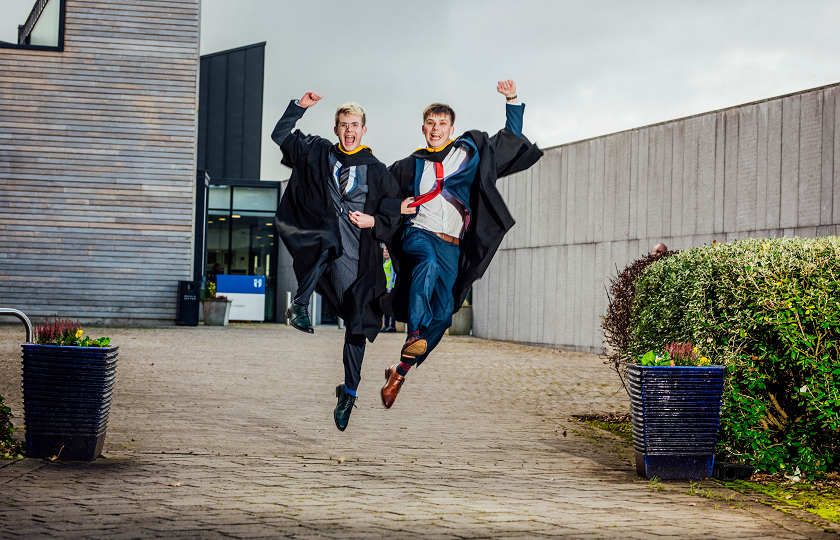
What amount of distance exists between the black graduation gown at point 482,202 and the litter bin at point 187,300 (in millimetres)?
21292

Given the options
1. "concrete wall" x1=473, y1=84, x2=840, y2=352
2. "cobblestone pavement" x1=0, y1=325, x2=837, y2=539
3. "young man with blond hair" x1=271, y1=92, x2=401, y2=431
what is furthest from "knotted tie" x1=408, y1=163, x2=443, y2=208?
"concrete wall" x1=473, y1=84, x2=840, y2=352

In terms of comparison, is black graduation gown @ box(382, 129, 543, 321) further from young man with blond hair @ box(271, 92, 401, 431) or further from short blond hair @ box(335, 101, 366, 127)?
short blond hair @ box(335, 101, 366, 127)

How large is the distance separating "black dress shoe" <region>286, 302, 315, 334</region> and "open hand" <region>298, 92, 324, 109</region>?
958 millimetres

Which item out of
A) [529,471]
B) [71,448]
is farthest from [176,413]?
Answer: [529,471]

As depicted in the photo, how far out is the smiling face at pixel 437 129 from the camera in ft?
13.0

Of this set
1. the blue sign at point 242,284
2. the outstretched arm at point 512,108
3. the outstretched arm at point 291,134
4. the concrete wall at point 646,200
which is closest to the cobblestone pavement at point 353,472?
the outstretched arm at point 291,134

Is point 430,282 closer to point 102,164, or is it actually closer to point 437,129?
point 437,129

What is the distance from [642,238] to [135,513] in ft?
48.6

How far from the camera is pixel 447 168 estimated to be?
13.2ft

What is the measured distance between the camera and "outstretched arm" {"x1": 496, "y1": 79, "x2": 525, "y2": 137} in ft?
13.5

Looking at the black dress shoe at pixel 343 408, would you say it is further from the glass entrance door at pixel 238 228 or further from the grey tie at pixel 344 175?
the glass entrance door at pixel 238 228

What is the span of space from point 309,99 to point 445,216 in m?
0.87

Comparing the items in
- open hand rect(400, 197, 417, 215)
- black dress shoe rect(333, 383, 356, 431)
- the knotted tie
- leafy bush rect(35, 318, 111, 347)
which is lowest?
black dress shoe rect(333, 383, 356, 431)

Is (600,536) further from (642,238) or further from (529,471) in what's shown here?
(642,238)
